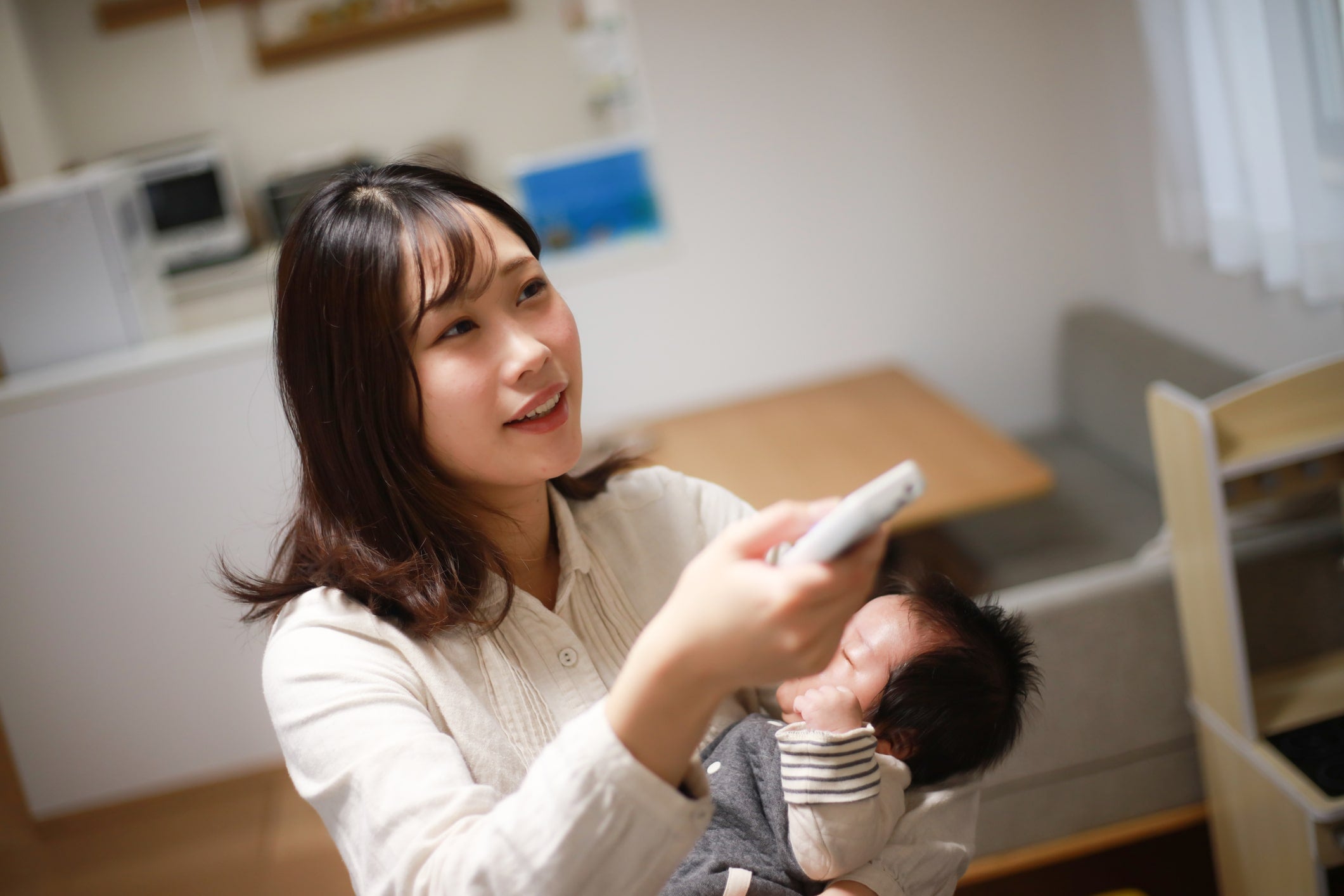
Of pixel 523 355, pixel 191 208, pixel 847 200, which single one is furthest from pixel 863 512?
pixel 191 208

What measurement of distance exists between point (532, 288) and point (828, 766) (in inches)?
13.3

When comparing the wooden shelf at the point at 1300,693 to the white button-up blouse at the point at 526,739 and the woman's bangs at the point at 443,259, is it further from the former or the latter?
the woman's bangs at the point at 443,259

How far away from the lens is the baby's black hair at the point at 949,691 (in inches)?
30.5

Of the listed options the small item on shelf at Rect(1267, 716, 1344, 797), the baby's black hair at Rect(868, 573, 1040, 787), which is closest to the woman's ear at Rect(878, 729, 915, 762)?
the baby's black hair at Rect(868, 573, 1040, 787)

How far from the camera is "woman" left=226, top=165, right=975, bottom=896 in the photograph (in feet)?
1.63

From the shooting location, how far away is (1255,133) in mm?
1852

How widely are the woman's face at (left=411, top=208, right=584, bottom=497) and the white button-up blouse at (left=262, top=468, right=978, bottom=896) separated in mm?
122

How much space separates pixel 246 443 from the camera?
3.15ft

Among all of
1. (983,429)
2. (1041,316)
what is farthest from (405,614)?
(1041,316)

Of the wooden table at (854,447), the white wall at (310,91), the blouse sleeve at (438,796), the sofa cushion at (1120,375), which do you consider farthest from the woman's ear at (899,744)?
the white wall at (310,91)

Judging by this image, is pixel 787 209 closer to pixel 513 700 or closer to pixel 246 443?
pixel 246 443

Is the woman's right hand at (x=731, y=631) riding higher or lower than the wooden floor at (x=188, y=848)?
higher

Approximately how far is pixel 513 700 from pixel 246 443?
427mm

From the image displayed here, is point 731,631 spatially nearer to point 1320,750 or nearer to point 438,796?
point 438,796
